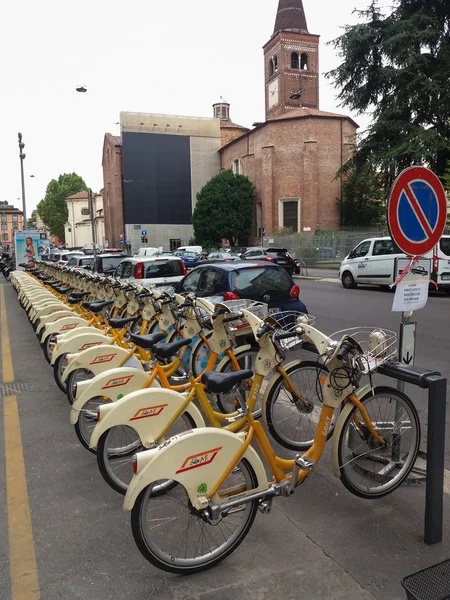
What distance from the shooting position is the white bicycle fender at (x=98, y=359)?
4605mm

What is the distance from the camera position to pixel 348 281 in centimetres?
1952

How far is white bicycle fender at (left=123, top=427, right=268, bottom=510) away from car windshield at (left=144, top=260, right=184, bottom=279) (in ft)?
28.6

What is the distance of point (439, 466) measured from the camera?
2879mm

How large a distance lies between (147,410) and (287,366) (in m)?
1.25

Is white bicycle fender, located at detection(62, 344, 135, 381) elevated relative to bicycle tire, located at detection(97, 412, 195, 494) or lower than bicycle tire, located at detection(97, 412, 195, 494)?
elevated

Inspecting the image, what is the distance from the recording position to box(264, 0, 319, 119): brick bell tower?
5884 cm

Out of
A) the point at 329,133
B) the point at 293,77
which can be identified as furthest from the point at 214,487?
the point at 293,77

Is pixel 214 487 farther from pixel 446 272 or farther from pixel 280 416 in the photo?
pixel 446 272

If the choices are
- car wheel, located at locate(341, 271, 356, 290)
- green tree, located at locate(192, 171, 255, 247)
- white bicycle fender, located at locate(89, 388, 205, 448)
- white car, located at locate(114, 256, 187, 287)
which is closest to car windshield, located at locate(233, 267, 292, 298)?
white car, located at locate(114, 256, 187, 287)

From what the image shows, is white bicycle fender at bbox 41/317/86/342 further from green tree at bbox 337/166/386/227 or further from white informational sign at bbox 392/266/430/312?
green tree at bbox 337/166/386/227

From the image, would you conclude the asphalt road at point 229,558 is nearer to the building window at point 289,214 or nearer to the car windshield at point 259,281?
the car windshield at point 259,281

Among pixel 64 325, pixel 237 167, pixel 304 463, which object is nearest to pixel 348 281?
pixel 64 325

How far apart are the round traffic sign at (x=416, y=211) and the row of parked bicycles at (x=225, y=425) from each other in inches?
25.4

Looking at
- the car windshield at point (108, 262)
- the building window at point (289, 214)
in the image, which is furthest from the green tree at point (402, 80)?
the building window at point (289, 214)
